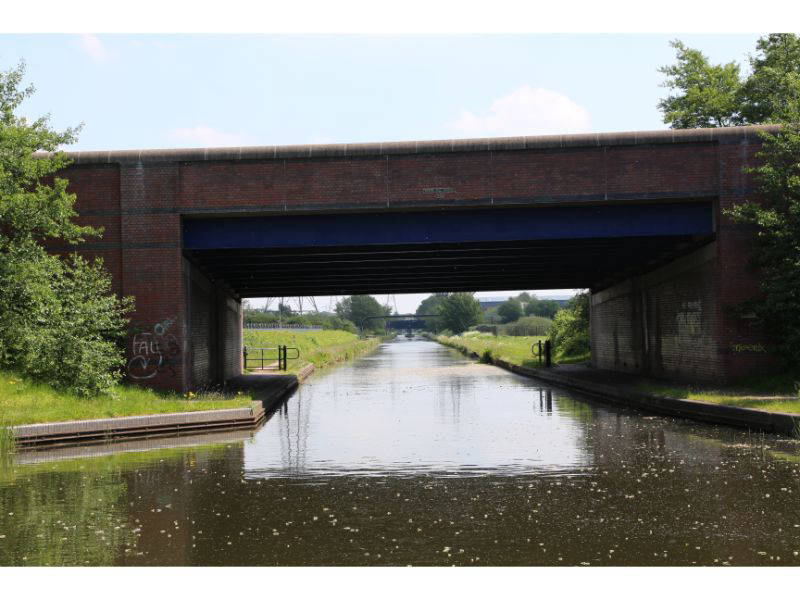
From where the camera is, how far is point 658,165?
76.5 feet

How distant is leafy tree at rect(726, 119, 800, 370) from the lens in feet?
71.1

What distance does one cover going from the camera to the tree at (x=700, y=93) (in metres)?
47.2

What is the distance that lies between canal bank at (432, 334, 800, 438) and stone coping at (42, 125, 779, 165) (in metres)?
6.91

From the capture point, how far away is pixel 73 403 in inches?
760

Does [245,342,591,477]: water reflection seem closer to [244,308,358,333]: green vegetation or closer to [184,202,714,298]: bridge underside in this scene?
[184,202,714,298]: bridge underside

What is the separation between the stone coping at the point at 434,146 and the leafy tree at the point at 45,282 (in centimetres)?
191

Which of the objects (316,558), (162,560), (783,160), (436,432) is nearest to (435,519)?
(316,558)

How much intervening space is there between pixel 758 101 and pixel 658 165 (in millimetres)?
23982

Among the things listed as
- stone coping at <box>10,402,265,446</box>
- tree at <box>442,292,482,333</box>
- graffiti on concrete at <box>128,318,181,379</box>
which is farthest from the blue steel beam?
tree at <box>442,292,482,333</box>

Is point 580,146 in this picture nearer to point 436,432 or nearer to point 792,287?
point 792,287

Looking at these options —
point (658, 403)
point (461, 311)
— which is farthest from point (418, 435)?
point (461, 311)

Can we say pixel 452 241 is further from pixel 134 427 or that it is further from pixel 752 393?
pixel 134 427

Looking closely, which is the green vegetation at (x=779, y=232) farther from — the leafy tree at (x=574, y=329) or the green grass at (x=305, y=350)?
the leafy tree at (x=574, y=329)

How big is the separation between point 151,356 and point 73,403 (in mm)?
3921
